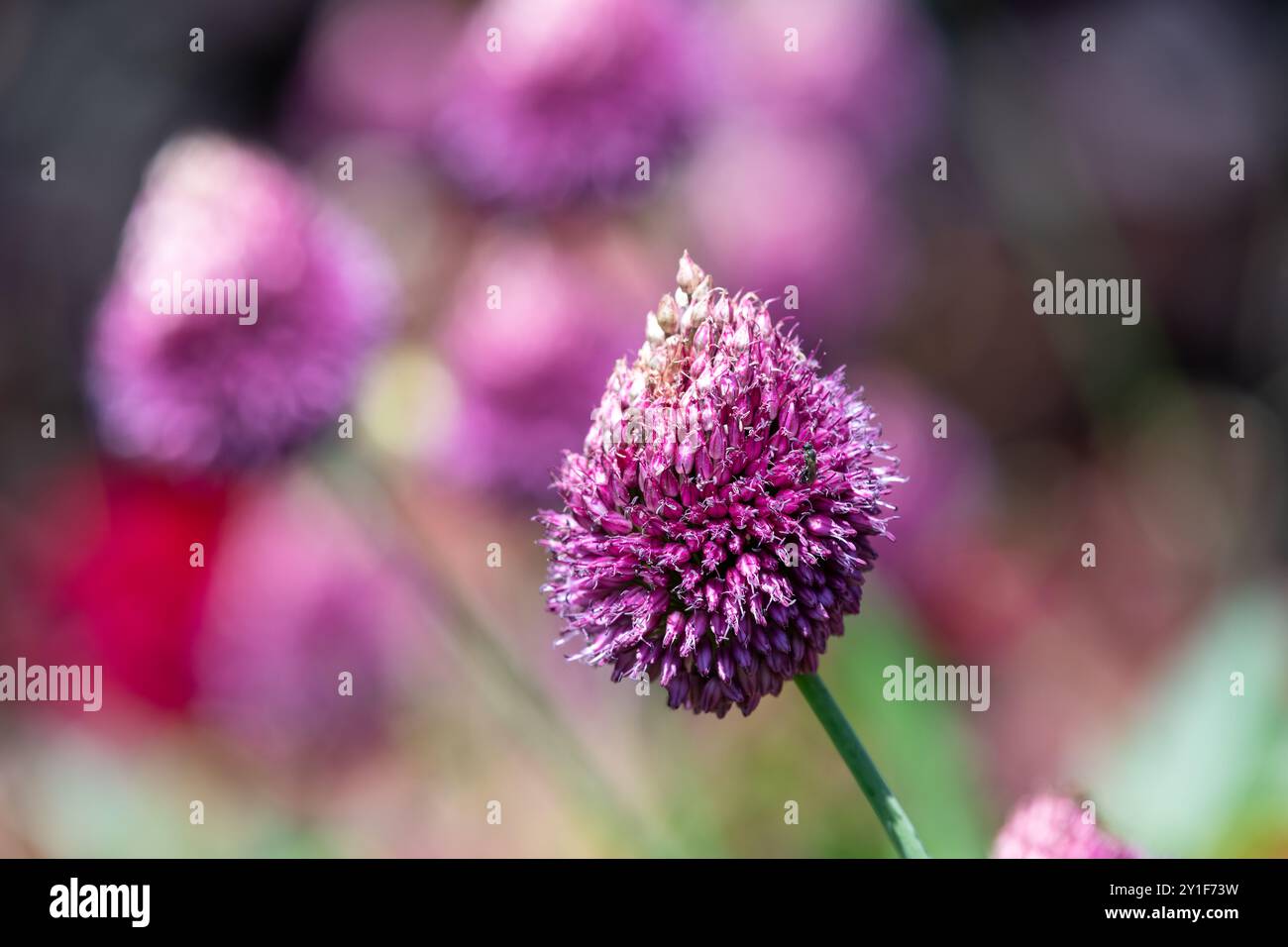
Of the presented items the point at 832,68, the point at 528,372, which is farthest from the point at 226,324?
the point at 832,68

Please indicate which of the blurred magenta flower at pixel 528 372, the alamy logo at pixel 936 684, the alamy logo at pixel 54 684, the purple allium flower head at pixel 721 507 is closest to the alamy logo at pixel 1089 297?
the alamy logo at pixel 936 684

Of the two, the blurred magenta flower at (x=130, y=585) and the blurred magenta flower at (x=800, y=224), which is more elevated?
the blurred magenta flower at (x=800, y=224)

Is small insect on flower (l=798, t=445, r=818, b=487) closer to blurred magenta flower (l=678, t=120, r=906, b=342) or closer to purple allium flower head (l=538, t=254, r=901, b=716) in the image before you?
purple allium flower head (l=538, t=254, r=901, b=716)

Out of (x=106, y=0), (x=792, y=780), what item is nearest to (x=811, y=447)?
(x=792, y=780)

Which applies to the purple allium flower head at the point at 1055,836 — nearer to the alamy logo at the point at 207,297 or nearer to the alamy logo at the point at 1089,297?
the alamy logo at the point at 207,297

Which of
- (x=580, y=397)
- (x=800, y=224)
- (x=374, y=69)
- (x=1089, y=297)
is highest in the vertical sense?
(x=374, y=69)

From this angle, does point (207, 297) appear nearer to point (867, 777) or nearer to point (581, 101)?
point (581, 101)
